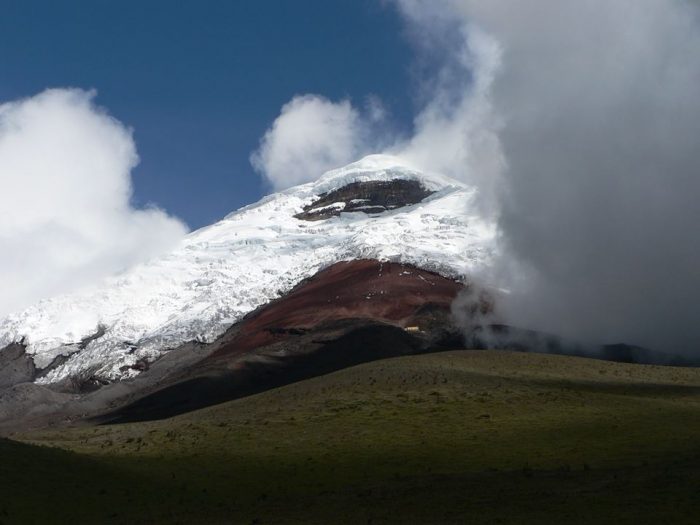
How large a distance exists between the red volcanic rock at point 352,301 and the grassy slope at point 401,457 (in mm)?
73740

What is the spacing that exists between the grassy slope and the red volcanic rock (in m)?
73.7

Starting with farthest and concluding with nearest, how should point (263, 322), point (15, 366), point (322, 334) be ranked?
1. point (15, 366)
2. point (263, 322)
3. point (322, 334)

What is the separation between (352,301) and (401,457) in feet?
357

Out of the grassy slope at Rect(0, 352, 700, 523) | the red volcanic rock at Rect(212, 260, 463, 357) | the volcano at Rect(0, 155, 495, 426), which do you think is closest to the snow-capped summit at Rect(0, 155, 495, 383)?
the volcano at Rect(0, 155, 495, 426)

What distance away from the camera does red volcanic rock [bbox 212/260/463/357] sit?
485 feet

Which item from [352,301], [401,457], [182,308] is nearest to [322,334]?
[352,301]

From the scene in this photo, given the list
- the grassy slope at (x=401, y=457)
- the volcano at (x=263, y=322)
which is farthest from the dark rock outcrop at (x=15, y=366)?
the grassy slope at (x=401, y=457)

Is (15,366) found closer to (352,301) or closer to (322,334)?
(352,301)

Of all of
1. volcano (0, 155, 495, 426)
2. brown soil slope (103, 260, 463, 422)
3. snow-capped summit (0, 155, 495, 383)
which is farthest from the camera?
snow-capped summit (0, 155, 495, 383)

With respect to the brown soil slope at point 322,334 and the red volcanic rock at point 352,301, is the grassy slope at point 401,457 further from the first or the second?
the red volcanic rock at point 352,301

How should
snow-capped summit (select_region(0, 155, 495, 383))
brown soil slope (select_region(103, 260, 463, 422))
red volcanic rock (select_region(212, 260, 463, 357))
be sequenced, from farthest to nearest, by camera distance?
1. snow-capped summit (select_region(0, 155, 495, 383))
2. red volcanic rock (select_region(212, 260, 463, 357))
3. brown soil slope (select_region(103, 260, 463, 422))

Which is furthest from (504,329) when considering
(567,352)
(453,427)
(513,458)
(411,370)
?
(513,458)

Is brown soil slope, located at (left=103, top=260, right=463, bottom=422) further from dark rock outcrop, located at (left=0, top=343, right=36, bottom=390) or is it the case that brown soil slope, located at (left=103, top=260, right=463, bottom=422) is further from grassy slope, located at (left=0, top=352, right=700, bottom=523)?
grassy slope, located at (left=0, top=352, right=700, bottom=523)

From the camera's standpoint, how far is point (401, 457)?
46531 millimetres
